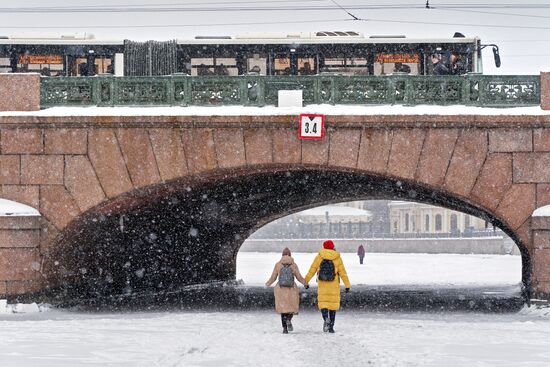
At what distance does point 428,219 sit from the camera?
3750 inches

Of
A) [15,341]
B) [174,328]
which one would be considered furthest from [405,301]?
[15,341]

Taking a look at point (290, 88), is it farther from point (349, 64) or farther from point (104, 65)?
point (104, 65)

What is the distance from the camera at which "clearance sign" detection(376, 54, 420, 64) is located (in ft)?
80.0

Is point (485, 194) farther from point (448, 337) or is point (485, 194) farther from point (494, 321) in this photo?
point (448, 337)

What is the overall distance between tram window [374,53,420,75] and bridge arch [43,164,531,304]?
2.79m

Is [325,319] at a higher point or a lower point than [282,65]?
lower

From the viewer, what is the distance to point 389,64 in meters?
24.4

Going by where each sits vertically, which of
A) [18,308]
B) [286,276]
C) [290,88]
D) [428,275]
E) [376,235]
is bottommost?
[376,235]

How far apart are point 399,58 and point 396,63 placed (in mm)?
170

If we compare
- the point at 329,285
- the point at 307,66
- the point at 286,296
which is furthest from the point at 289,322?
the point at 307,66

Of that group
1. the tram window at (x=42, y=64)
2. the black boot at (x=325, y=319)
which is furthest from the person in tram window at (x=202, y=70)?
the black boot at (x=325, y=319)

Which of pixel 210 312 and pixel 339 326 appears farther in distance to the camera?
pixel 210 312

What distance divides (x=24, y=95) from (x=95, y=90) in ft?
4.58

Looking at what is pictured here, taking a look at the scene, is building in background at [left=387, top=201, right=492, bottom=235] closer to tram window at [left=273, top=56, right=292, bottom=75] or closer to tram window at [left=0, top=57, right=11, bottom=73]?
tram window at [left=273, top=56, right=292, bottom=75]
